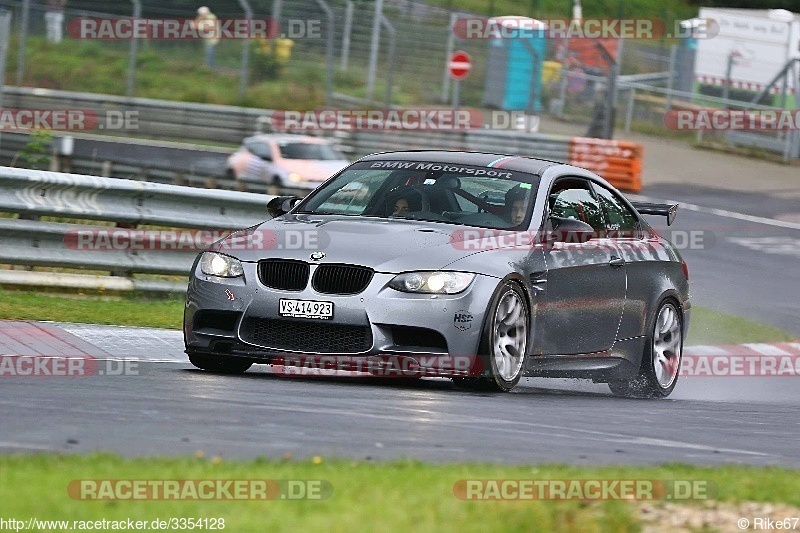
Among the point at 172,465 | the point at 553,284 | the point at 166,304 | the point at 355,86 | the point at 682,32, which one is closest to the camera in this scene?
the point at 172,465

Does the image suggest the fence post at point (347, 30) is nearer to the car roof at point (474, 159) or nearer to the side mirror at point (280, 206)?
the car roof at point (474, 159)

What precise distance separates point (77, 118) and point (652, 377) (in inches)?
1107

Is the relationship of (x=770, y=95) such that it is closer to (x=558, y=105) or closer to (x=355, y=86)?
(x=558, y=105)

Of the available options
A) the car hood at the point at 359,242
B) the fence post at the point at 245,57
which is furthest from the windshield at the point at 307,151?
the car hood at the point at 359,242

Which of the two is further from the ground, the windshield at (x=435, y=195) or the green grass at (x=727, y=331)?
the windshield at (x=435, y=195)

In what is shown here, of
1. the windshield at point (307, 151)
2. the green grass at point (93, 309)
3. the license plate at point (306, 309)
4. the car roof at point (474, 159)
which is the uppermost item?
the car roof at point (474, 159)

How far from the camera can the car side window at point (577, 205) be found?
10164 millimetres

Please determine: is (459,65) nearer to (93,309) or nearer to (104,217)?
(104,217)

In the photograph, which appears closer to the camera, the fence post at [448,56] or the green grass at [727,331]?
the green grass at [727,331]

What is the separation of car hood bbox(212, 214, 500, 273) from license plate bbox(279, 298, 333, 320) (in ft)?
0.86

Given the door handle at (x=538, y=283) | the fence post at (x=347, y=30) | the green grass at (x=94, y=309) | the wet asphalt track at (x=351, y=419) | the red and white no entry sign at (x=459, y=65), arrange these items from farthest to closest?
1. the fence post at (x=347, y=30)
2. the red and white no entry sign at (x=459, y=65)
3. the green grass at (x=94, y=309)
4. the door handle at (x=538, y=283)
5. the wet asphalt track at (x=351, y=419)

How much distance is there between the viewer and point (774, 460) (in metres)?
7.27

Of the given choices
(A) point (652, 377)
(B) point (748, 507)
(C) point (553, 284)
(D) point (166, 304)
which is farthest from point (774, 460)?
(D) point (166, 304)

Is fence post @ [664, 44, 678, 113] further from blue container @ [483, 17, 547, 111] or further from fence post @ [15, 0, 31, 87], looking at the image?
fence post @ [15, 0, 31, 87]
